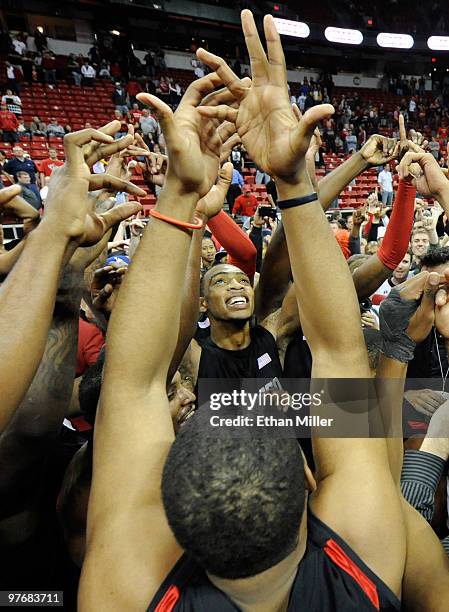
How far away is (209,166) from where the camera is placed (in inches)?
50.3

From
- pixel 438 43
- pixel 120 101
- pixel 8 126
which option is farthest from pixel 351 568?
pixel 438 43

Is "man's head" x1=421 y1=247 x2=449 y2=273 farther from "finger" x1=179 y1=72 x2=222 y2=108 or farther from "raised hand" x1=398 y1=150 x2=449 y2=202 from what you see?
"finger" x1=179 y1=72 x2=222 y2=108

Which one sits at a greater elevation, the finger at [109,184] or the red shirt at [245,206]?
the finger at [109,184]

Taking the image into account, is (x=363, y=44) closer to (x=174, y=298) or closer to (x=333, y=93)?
(x=333, y=93)

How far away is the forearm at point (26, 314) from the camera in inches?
39.3

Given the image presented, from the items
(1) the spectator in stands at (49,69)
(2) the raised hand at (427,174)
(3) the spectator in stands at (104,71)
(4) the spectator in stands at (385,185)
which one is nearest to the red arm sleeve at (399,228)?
(2) the raised hand at (427,174)

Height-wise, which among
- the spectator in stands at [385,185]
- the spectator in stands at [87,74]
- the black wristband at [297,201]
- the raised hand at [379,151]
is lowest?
the spectator in stands at [385,185]

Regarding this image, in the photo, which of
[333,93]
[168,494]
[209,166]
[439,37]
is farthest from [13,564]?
[439,37]

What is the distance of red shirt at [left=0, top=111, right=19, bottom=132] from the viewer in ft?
36.4

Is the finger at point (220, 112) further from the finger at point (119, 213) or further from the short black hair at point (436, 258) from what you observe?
the short black hair at point (436, 258)

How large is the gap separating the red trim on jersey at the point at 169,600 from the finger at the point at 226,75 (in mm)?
1129

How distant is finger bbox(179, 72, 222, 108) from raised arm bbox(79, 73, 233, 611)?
0.08m

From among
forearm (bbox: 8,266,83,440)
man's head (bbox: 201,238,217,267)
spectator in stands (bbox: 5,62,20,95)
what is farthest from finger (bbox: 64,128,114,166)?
spectator in stands (bbox: 5,62,20,95)

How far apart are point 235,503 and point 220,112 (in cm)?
91
